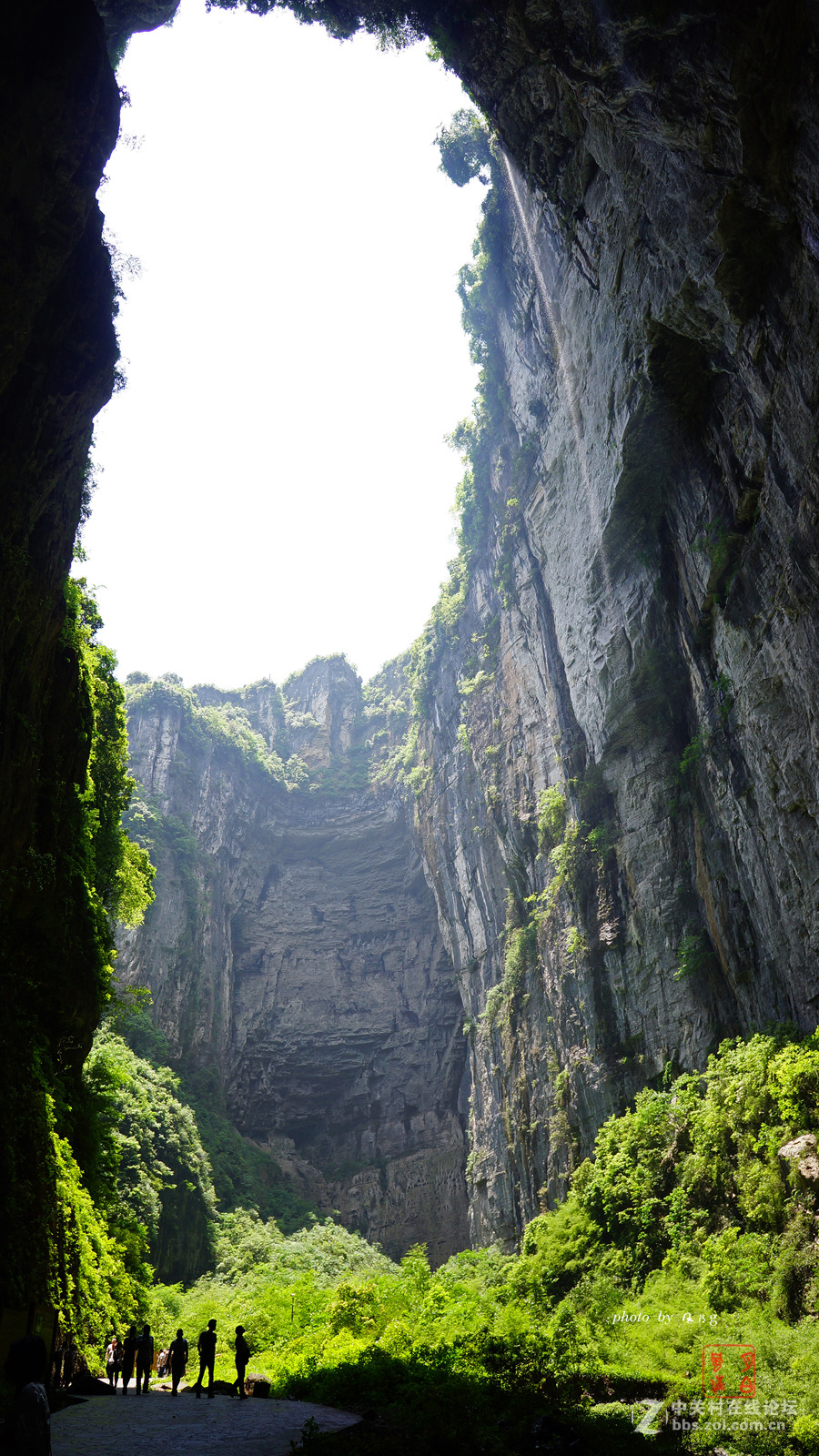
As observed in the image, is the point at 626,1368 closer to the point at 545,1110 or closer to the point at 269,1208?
the point at 545,1110

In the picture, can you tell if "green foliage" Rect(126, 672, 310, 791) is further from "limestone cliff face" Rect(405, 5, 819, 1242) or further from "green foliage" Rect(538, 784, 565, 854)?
"green foliage" Rect(538, 784, 565, 854)

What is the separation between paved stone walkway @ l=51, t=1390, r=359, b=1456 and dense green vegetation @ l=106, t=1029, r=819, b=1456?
2.37 ft

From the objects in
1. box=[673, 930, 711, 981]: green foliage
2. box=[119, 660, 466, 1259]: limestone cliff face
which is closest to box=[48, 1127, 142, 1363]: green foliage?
box=[673, 930, 711, 981]: green foliage

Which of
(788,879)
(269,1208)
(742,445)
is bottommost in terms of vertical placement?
(269,1208)

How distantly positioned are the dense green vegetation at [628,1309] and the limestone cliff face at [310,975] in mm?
19178

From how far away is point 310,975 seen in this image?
4100 cm

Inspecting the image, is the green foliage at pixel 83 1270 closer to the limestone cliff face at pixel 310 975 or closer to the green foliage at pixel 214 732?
the limestone cliff face at pixel 310 975

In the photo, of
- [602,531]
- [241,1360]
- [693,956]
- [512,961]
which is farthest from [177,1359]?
[602,531]

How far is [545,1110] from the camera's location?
21125 millimetres

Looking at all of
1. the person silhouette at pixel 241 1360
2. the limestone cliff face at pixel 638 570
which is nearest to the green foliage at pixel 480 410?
the limestone cliff face at pixel 638 570

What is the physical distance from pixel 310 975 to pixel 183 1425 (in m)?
33.7

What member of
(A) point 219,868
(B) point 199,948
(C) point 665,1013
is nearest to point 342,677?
(A) point 219,868

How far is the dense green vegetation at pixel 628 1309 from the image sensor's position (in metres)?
7.30

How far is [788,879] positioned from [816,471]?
5.49 m
